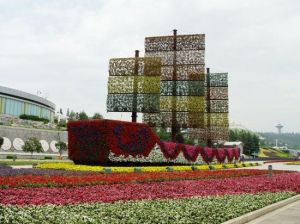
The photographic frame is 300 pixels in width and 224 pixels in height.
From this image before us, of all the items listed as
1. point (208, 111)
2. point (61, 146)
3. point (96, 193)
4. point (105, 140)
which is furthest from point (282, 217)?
point (61, 146)

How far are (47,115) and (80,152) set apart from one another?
300 feet

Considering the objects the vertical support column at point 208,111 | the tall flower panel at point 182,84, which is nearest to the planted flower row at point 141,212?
the tall flower panel at point 182,84

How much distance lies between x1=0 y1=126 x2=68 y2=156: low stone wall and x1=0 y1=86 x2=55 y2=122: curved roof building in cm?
2901

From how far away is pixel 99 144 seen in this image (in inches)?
1193

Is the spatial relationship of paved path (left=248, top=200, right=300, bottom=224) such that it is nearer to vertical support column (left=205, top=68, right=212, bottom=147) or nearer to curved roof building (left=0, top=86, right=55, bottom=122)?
vertical support column (left=205, top=68, right=212, bottom=147)

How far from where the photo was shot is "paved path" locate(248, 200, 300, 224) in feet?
35.8

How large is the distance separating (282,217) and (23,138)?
56872mm

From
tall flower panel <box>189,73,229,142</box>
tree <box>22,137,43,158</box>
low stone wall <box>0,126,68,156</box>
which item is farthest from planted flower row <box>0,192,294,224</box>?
low stone wall <box>0,126,68,156</box>

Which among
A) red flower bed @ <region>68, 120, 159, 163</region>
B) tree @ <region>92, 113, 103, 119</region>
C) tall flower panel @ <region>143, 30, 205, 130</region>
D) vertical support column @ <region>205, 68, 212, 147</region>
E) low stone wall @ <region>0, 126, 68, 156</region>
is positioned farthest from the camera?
tree @ <region>92, 113, 103, 119</region>

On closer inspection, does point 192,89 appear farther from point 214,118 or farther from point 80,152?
point 80,152

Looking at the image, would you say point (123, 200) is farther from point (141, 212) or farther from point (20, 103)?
point (20, 103)

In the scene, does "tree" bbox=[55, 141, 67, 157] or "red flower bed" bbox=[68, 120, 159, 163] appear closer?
"red flower bed" bbox=[68, 120, 159, 163]

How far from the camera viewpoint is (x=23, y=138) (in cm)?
6316

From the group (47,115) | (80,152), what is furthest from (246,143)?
(80,152)
